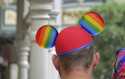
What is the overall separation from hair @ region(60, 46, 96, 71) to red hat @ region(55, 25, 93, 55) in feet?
0.13

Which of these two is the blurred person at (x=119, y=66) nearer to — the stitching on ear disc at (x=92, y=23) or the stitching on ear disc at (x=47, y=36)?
the stitching on ear disc at (x=92, y=23)

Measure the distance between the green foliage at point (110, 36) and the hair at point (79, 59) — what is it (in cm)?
1673

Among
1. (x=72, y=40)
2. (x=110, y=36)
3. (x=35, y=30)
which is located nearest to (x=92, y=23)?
(x=72, y=40)

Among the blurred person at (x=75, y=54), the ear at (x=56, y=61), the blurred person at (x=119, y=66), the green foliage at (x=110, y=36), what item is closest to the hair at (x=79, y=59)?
the blurred person at (x=75, y=54)

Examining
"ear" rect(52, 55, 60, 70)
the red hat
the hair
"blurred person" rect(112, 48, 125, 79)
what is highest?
the red hat

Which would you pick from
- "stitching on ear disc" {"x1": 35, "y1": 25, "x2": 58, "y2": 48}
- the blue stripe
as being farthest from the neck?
"stitching on ear disc" {"x1": 35, "y1": 25, "x2": 58, "y2": 48}

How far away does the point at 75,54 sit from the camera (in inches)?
147

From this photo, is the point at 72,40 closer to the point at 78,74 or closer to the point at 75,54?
the point at 75,54

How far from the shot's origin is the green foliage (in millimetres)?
21500

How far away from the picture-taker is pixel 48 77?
9.48 metres

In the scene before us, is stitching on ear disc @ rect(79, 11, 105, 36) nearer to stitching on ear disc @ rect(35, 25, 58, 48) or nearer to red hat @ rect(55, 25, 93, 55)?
red hat @ rect(55, 25, 93, 55)

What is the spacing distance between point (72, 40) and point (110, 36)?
18.9 m

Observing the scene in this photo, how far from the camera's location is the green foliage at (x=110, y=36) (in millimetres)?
21500

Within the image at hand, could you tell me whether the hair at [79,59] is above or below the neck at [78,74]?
above
